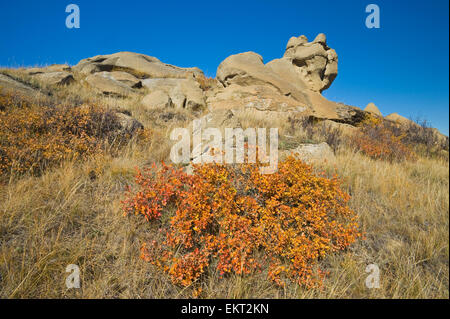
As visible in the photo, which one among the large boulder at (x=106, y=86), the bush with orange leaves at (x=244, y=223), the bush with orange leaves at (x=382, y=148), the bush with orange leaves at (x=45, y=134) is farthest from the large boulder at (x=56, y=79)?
the bush with orange leaves at (x=382, y=148)

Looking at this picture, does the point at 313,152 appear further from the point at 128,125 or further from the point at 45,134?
the point at 45,134

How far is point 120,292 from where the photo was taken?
2256mm

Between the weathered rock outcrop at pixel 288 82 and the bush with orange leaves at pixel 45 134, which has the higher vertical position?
the weathered rock outcrop at pixel 288 82

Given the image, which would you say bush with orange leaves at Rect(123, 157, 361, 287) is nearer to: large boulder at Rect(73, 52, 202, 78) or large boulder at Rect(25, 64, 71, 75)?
large boulder at Rect(25, 64, 71, 75)

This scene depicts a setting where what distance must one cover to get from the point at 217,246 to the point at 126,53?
22.7 metres

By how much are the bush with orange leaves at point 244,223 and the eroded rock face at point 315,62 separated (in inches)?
541

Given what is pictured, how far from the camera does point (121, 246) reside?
270 centimetres

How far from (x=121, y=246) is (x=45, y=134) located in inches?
152

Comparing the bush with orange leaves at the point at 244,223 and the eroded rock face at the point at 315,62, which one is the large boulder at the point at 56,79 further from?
the eroded rock face at the point at 315,62

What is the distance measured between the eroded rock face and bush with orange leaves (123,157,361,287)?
45.1ft

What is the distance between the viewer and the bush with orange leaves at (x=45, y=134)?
3.79 m
